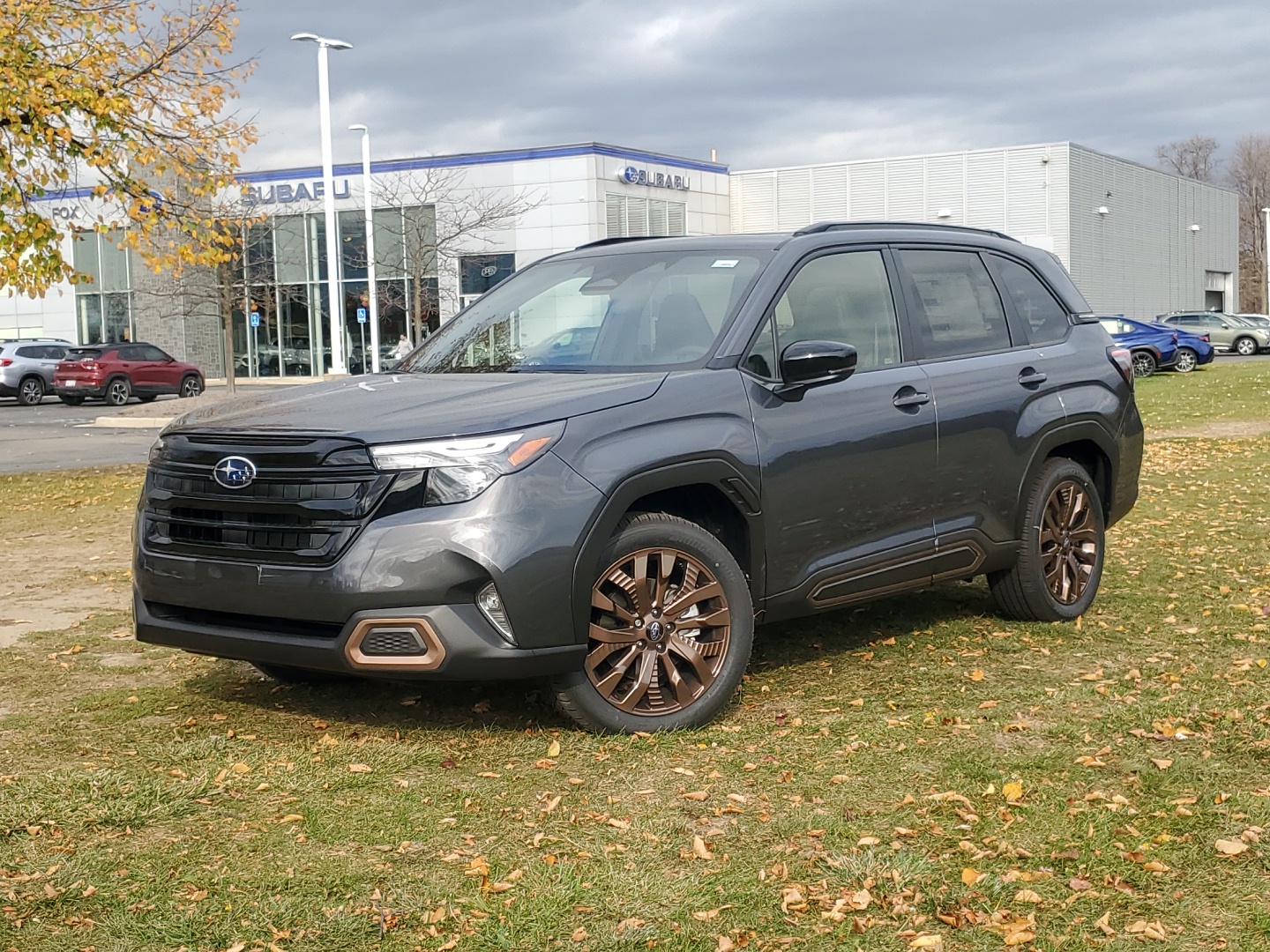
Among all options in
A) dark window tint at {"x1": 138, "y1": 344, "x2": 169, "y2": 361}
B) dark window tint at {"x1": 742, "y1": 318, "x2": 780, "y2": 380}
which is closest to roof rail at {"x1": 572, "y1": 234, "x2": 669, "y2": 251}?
dark window tint at {"x1": 742, "y1": 318, "x2": 780, "y2": 380}

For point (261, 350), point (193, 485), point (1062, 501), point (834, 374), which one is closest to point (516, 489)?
point (193, 485)

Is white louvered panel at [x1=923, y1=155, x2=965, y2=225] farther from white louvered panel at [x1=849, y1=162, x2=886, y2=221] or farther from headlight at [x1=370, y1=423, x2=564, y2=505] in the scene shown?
headlight at [x1=370, y1=423, x2=564, y2=505]

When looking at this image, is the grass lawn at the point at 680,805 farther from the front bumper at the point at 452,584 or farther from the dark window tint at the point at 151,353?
the dark window tint at the point at 151,353

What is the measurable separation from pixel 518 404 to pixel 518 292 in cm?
165

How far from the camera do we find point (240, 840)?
4199mm

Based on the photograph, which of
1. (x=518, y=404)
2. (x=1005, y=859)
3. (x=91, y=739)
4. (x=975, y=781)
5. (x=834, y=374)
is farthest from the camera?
(x=834, y=374)

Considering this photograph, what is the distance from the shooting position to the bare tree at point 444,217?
47594 mm

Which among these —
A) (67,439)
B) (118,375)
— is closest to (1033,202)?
(118,375)

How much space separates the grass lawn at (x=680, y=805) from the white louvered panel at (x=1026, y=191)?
49.5 meters

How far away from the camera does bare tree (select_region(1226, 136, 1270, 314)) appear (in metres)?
105

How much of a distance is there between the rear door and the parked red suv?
108 feet

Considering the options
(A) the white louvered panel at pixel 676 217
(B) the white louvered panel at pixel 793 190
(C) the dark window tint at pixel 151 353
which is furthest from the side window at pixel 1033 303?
(B) the white louvered panel at pixel 793 190

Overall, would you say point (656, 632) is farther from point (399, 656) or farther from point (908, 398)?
point (908, 398)

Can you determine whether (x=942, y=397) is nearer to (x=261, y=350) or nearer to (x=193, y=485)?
(x=193, y=485)
